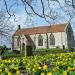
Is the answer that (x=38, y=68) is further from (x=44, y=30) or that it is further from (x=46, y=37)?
(x=46, y=37)

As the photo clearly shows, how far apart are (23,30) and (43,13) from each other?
9719cm

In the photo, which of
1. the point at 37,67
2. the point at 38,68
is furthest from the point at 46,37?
the point at 38,68

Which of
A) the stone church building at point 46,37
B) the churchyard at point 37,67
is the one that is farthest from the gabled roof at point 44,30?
the churchyard at point 37,67

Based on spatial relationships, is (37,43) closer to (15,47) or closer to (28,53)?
(15,47)

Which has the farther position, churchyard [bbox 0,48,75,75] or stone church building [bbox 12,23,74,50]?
stone church building [bbox 12,23,74,50]

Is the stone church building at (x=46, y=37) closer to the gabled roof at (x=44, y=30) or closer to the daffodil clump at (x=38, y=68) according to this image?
the gabled roof at (x=44, y=30)

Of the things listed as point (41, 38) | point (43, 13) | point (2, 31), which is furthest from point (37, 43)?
point (43, 13)

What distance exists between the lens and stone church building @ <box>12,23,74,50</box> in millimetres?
96000

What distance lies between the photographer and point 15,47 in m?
109

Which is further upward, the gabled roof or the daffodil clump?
the gabled roof

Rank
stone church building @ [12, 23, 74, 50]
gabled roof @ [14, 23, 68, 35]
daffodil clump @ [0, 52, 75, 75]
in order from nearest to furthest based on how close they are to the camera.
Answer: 1. daffodil clump @ [0, 52, 75, 75]
2. gabled roof @ [14, 23, 68, 35]
3. stone church building @ [12, 23, 74, 50]

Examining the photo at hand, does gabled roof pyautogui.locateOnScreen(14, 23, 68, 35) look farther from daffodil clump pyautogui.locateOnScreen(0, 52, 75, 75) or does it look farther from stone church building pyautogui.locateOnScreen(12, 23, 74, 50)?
daffodil clump pyautogui.locateOnScreen(0, 52, 75, 75)

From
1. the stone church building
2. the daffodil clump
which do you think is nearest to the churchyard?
the daffodil clump

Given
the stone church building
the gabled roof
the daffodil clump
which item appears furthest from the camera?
the stone church building
